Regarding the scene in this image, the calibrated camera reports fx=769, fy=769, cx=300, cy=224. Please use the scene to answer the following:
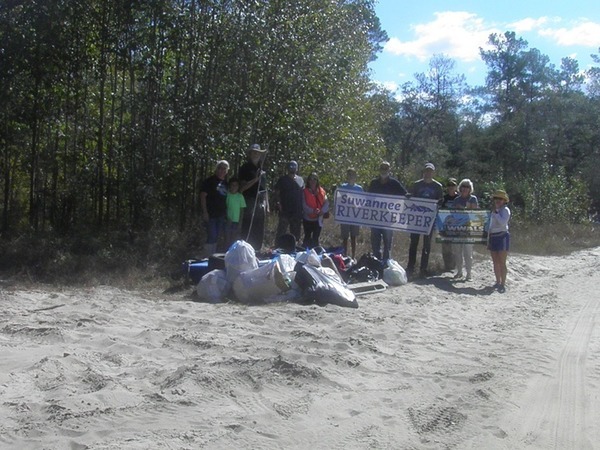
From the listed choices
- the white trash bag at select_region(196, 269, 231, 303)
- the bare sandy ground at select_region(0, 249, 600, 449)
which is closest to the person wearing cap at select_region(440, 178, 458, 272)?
the bare sandy ground at select_region(0, 249, 600, 449)

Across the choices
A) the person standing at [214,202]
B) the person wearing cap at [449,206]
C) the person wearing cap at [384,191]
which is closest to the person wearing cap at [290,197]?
the person standing at [214,202]

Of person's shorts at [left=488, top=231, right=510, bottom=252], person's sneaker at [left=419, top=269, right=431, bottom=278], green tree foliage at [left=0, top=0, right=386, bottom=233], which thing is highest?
green tree foliage at [left=0, top=0, right=386, bottom=233]

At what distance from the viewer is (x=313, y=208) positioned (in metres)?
13.5

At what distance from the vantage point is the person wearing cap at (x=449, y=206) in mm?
13844

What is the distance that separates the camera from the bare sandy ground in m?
5.36

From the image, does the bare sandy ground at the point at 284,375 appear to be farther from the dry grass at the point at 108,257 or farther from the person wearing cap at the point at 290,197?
→ the person wearing cap at the point at 290,197

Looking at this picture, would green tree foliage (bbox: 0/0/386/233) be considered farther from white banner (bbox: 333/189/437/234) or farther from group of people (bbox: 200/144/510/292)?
white banner (bbox: 333/189/437/234)

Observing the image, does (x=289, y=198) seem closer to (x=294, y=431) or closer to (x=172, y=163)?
(x=172, y=163)

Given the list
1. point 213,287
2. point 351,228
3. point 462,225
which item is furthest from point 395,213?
point 213,287

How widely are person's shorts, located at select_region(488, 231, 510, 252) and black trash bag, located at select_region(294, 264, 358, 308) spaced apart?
3.71 m

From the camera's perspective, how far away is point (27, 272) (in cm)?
1115

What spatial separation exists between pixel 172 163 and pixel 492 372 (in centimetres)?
854

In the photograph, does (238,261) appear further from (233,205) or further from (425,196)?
(425,196)

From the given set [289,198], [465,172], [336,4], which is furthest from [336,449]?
[465,172]
